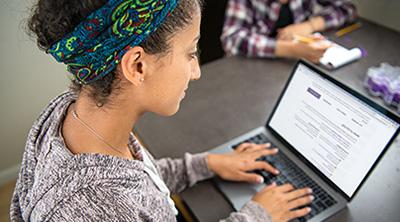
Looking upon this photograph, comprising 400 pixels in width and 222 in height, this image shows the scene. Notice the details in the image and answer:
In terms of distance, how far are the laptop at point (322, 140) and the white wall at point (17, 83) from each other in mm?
1132

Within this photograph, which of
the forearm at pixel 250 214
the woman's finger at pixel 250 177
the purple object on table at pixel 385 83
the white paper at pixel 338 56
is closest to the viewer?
the forearm at pixel 250 214

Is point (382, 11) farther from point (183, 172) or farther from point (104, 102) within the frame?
point (104, 102)

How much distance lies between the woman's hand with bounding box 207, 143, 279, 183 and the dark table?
2.0 inches

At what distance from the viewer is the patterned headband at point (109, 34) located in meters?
0.46

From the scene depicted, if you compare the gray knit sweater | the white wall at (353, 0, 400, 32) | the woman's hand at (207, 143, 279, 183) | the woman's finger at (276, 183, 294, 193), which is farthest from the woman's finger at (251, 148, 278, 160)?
the white wall at (353, 0, 400, 32)

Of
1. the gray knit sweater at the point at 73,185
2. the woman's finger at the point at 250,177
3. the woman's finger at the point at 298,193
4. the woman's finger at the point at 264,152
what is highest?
the gray knit sweater at the point at 73,185

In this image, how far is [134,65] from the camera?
0.54 m

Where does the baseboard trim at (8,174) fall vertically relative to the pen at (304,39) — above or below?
below

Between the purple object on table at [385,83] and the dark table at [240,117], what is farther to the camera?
the purple object on table at [385,83]

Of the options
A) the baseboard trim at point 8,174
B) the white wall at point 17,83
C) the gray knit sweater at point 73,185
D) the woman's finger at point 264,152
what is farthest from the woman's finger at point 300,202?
the baseboard trim at point 8,174

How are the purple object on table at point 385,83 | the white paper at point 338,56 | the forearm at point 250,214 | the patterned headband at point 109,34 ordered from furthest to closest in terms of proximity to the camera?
the white paper at point 338,56
the purple object on table at point 385,83
the forearm at point 250,214
the patterned headband at point 109,34

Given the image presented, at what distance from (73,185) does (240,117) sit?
61 centimetres

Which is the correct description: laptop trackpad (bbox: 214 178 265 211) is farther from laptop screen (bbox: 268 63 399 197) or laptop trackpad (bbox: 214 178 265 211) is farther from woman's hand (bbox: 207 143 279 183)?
laptop screen (bbox: 268 63 399 197)

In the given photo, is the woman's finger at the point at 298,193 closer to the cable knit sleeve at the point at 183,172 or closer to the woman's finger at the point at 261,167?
the woman's finger at the point at 261,167
